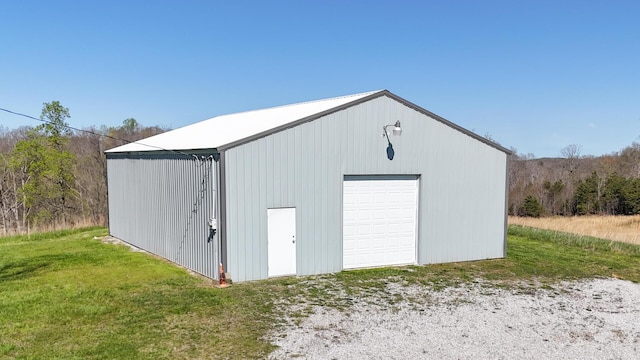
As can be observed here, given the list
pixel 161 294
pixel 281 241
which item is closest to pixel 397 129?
pixel 281 241

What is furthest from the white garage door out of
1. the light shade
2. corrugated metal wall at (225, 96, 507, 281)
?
the light shade

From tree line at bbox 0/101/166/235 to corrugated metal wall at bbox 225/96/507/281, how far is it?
17.0m

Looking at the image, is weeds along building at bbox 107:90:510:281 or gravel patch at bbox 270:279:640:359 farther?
weeds along building at bbox 107:90:510:281

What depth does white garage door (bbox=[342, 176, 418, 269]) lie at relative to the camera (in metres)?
11.4

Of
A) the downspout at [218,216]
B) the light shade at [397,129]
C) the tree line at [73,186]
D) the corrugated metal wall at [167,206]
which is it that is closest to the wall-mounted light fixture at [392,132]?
the light shade at [397,129]

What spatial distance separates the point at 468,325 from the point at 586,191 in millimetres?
36912

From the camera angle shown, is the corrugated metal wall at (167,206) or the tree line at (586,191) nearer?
the corrugated metal wall at (167,206)

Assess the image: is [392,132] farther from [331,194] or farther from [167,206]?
[167,206]

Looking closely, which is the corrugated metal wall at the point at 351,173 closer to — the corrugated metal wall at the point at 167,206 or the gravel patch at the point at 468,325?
the corrugated metal wall at the point at 167,206

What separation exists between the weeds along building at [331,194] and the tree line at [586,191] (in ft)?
79.3

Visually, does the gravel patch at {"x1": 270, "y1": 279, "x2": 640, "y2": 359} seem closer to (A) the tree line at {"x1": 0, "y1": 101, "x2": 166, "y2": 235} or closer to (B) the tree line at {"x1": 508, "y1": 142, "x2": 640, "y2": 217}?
(A) the tree line at {"x1": 0, "y1": 101, "x2": 166, "y2": 235}

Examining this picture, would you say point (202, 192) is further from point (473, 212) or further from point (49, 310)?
point (473, 212)

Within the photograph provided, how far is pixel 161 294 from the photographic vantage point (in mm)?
8930

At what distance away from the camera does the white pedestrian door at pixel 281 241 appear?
34.0 feet
